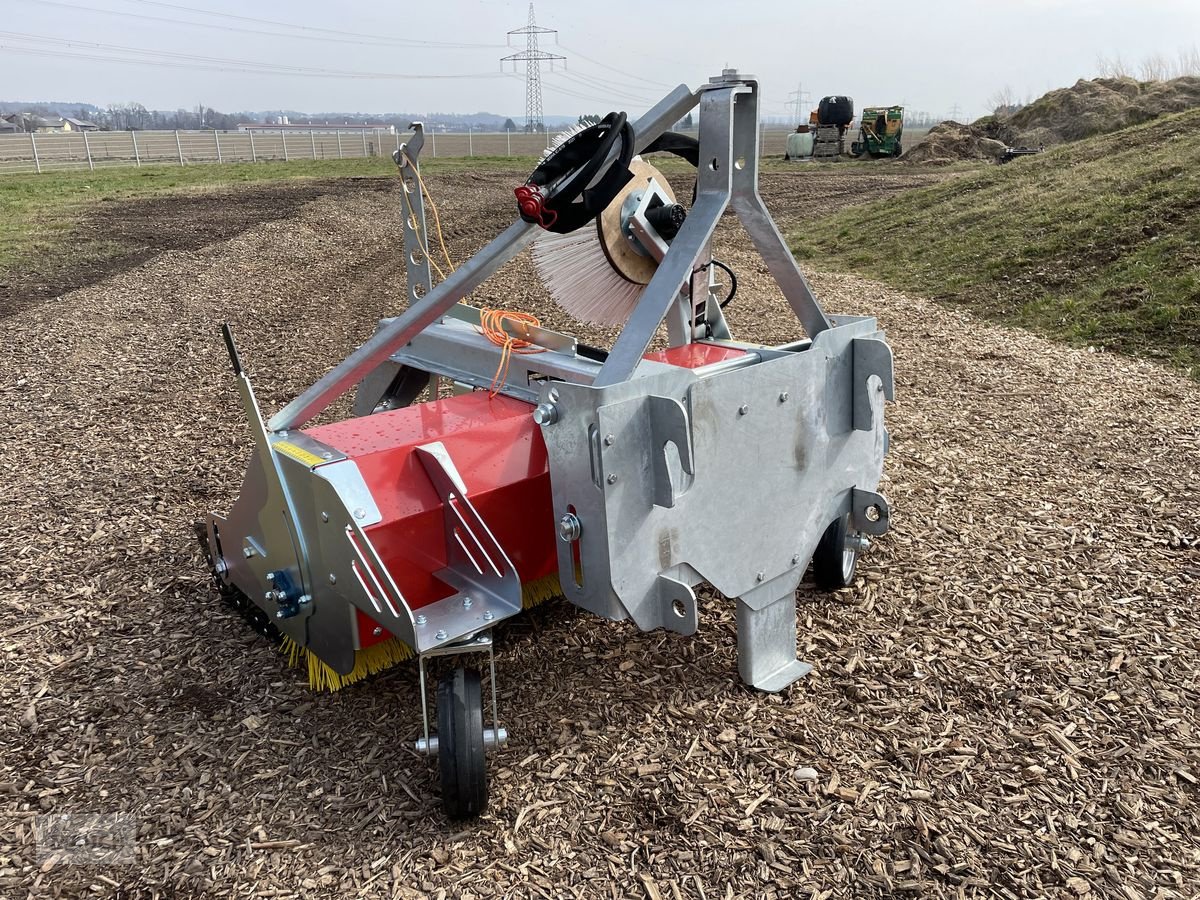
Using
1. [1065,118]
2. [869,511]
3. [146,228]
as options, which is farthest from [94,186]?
[1065,118]

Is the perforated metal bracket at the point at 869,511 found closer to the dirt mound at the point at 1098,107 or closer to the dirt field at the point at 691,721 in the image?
the dirt field at the point at 691,721

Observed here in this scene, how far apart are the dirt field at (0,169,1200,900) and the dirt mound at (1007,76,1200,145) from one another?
19297mm

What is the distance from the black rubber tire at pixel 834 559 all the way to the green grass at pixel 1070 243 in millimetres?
4279

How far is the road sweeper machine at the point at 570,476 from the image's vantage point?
95.3 inches

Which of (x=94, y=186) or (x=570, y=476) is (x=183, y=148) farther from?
(x=570, y=476)

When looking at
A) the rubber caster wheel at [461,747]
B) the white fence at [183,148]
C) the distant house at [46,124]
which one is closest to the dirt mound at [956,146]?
the white fence at [183,148]

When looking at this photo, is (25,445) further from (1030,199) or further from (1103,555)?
(1030,199)

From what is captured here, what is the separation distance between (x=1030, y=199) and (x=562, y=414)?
11.0 meters

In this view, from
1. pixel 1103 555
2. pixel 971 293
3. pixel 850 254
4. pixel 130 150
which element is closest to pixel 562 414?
pixel 1103 555

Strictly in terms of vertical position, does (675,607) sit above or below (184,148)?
below

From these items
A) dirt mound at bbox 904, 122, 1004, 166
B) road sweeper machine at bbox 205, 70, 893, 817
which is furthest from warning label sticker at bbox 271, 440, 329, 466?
dirt mound at bbox 904, 122, 1004, 166

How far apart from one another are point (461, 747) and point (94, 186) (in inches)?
912

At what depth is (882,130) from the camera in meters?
29.6

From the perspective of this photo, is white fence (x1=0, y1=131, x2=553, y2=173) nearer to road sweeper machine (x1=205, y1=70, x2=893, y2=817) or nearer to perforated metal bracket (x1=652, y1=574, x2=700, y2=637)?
road sweeper machine (x1=205, y1=70, x2=893, y2=817)
